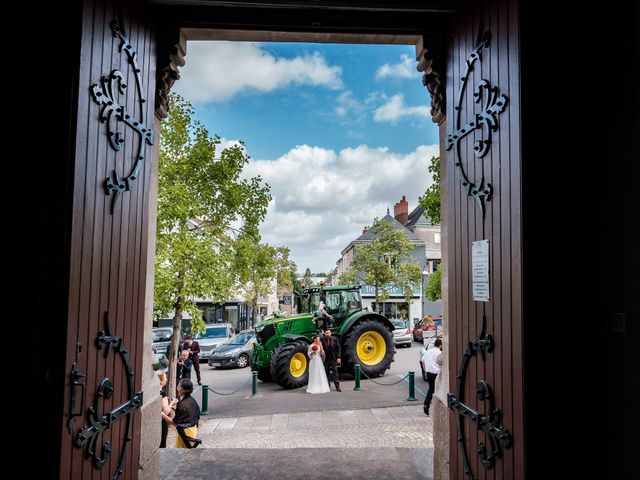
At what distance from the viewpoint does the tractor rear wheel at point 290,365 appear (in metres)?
11.4

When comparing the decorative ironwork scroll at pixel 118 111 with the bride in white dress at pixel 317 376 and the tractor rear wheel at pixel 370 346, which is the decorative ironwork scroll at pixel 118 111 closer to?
the bride in white dress at pixel 317 376

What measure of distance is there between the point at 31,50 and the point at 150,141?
89cm

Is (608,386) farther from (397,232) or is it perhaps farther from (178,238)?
(397,232)

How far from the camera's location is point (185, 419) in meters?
5.74

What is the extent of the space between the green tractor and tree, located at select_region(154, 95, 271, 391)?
3386 millimetres

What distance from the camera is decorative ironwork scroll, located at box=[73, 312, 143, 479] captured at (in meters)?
2.10

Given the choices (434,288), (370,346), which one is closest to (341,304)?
(370,346)

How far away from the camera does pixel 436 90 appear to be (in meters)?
3.37

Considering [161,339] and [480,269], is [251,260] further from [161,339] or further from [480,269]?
[161,339]

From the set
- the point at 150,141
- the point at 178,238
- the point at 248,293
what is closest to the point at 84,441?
the point at 150,141

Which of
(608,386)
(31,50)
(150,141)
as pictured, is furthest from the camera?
(150,141)

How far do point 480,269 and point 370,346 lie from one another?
445 inches

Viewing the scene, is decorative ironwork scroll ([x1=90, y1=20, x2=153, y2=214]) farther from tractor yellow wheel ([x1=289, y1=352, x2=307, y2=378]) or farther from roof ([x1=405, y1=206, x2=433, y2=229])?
roof ([x1=405, y1=206, x2=433, y2=229])

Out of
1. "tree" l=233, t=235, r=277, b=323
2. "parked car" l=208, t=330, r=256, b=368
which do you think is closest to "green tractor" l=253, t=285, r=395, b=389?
"tree" l=233, t=235, r=277, b=323
